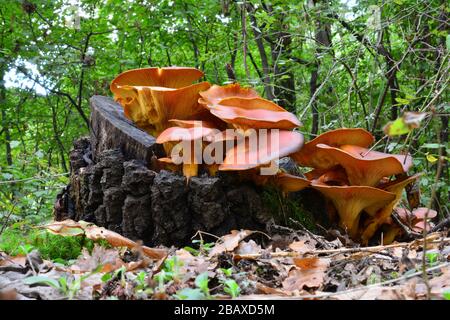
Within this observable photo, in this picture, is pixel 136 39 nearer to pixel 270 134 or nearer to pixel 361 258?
pixel 270 134

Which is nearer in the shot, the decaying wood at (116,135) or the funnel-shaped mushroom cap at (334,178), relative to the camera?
the funnel-shaped mushroom cap at (334,178)

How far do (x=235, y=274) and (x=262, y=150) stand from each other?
3.46 feet

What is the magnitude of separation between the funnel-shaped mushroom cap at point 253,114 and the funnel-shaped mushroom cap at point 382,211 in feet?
3.08

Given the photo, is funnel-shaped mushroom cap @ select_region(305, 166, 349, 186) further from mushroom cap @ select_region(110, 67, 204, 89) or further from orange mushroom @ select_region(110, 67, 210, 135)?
mushroom cap @ select_region(110, 67, 204, 89)

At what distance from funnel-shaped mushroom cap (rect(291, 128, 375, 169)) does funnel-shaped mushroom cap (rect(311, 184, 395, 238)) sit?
21 centimetres

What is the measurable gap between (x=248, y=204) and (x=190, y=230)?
0.47 meters

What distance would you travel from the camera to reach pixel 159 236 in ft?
10.8

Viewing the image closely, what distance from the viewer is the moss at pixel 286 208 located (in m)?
3.51

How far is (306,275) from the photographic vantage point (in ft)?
7.09

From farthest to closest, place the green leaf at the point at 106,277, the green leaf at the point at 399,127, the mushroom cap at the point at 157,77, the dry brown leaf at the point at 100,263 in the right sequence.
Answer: the mushroom cap at the point at 157,77, the dry brown leaf at the point at 100,263, the green leaf at the point at 106,277, the green leaf at the point at 399,127

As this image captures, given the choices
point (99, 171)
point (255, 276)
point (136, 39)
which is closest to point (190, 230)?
point (99, 171)

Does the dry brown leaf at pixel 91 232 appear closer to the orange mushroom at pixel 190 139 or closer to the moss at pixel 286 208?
the orange mushroom at pixel 190 139

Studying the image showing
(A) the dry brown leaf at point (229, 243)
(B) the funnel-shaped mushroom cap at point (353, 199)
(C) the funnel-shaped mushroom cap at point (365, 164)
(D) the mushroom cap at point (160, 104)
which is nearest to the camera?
(A) the dry brown leaf at point (229, 243)

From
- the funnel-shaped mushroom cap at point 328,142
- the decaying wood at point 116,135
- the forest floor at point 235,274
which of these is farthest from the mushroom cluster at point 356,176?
the decaying wood at point 116,135
